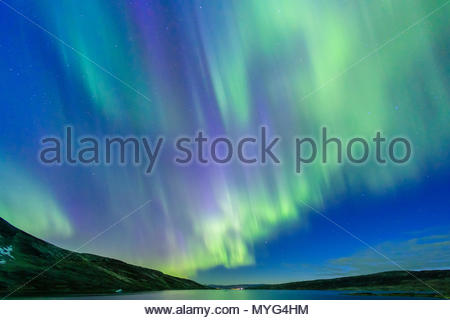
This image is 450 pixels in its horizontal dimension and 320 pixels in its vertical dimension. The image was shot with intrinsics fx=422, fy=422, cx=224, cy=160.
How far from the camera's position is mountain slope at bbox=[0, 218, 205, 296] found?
137750mm

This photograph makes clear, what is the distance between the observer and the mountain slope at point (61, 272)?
138 m

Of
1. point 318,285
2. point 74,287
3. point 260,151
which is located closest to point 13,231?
point 74,287

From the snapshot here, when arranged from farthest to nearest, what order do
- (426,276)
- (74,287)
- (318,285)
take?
1. (74,287)
2. (318,285)
3. (426,276)

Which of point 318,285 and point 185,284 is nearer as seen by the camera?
point 318,285

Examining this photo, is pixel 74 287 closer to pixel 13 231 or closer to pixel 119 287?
pixel 119 287

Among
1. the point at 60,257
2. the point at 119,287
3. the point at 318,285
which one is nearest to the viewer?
the point at 318,285

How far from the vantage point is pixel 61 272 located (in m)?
148

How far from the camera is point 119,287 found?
150m

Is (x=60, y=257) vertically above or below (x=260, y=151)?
above
